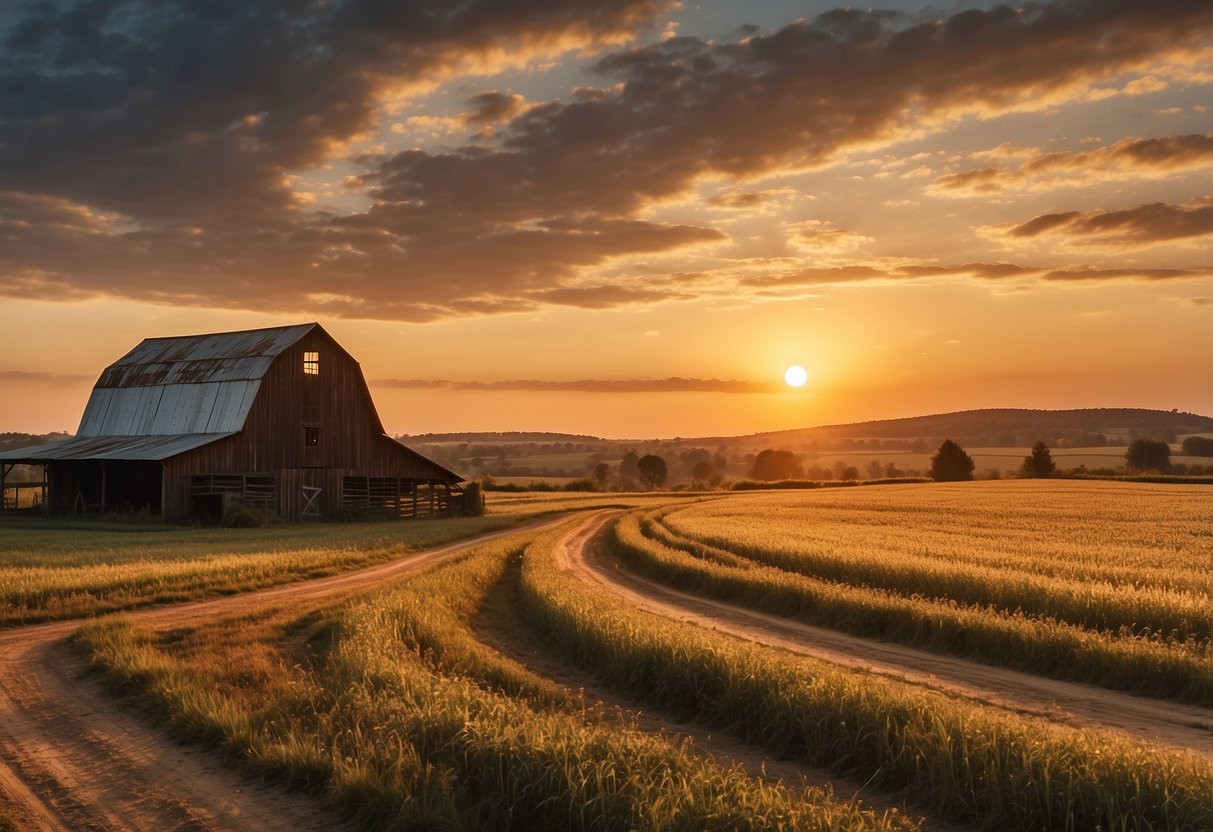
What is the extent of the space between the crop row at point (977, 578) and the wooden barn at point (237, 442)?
83.7 feet

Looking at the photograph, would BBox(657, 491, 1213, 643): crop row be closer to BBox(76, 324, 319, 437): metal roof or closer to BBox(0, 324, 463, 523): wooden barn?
BBox(0, 324, 463, 523): wooden barn

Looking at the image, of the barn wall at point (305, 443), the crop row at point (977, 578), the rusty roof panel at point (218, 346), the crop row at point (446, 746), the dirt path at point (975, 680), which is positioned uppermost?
the rusty roof panel at point (218, 346)

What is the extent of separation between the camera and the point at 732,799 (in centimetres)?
778

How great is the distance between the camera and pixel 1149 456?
5108 inches

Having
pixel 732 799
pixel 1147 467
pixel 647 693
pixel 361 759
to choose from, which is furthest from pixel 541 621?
pixel 1147 467

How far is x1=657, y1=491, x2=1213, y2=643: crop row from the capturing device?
57.5ft

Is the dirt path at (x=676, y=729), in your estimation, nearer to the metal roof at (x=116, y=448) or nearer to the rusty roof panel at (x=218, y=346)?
the metal roof at (x=116, y=448)

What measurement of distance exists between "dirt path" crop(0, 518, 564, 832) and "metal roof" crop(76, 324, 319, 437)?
136ft

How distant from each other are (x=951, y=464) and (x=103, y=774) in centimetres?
12102

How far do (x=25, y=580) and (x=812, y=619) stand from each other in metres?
17.7

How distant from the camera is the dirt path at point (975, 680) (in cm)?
1238

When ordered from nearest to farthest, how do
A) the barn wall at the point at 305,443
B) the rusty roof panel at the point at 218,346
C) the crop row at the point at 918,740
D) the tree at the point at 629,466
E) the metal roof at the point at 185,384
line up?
the crop row at the point at 918,740 → the barn wall at the point at 305,443 → the metal roof at the point at 185,384 → the rusty roof panel at the point at 218,346 → the tree at the point at 629,466

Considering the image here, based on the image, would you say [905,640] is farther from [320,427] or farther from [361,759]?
[320,427]

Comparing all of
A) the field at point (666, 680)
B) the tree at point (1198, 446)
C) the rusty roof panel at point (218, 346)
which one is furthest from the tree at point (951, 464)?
the field at point (666, 680)
